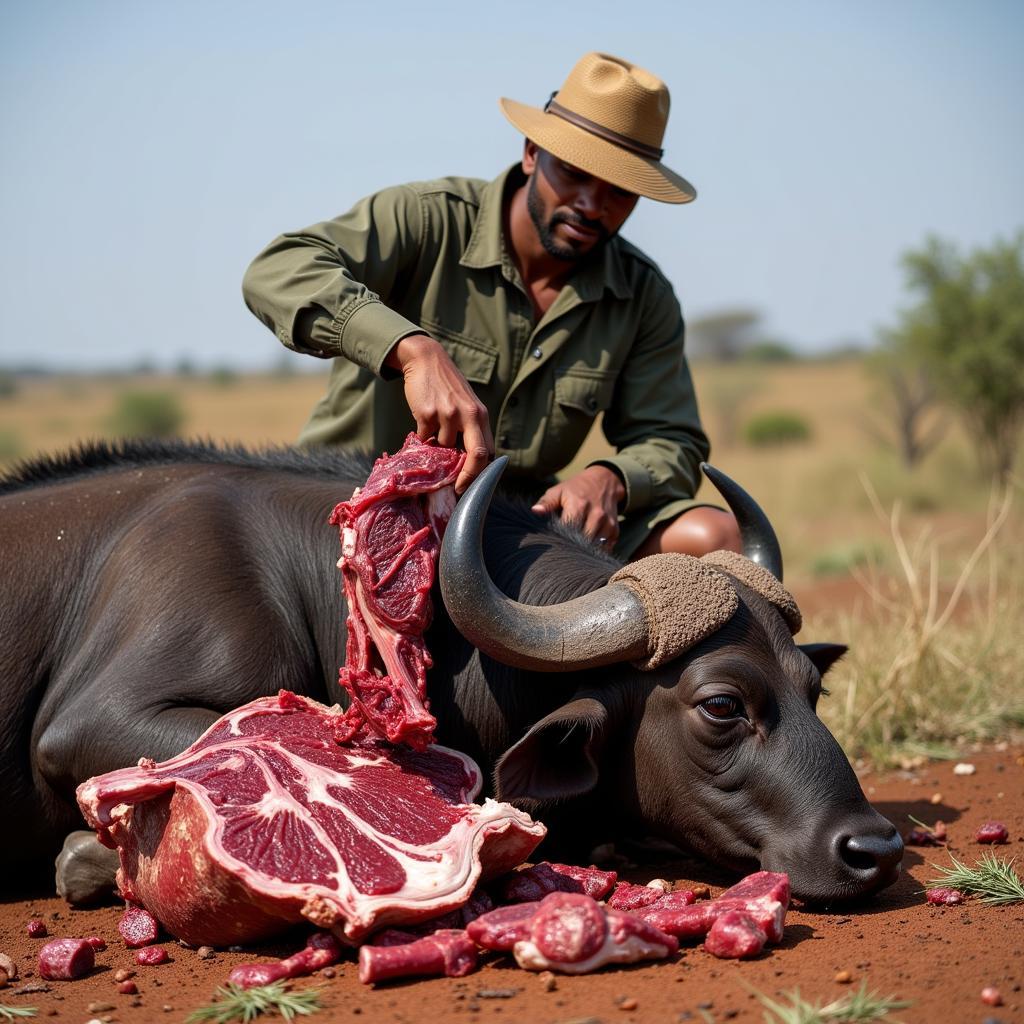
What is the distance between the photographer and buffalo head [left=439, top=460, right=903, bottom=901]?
3.98 metres

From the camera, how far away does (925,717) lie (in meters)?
6.57

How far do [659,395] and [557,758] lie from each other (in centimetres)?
261

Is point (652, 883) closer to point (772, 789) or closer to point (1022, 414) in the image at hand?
point (772, 789)

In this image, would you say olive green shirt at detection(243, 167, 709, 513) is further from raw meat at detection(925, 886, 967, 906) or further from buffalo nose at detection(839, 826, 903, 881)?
raw meat at detection(925, 886, 967, 906)

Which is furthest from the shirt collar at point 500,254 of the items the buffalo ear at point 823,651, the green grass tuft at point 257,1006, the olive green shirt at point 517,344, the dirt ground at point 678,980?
the green grass tuft at point 257,1006

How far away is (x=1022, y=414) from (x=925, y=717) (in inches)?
557

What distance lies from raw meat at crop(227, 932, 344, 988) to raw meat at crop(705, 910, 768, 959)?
1056mm

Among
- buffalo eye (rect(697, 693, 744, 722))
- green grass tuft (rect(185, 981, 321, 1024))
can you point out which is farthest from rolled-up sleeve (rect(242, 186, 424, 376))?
green grass tuft (rect(185, 981, 321, 1024))

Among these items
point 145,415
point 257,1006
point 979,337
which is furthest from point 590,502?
point 145,415

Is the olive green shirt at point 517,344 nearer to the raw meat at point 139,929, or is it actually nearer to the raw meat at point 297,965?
the raw meat at point 139,929

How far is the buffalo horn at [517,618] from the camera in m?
4.00

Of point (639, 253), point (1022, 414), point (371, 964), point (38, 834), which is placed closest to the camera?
point (371, 964)

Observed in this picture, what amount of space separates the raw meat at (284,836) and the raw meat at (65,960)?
246 millimetres

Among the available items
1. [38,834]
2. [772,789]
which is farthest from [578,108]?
[38,834]
